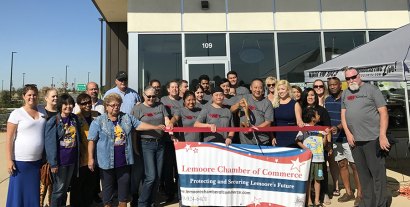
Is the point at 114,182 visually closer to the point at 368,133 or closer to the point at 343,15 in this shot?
the point at 368,133

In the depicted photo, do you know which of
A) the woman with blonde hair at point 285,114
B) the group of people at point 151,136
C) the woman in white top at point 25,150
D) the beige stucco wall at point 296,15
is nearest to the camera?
the woman in white top at point 25,150

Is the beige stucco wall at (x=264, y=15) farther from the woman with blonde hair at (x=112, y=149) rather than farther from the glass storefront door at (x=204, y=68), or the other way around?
the woman with blonde hair at (x=112, y=149)

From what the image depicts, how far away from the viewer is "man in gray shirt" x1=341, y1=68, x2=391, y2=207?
4238 millimetres

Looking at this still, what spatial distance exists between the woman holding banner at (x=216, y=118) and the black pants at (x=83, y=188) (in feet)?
6.12

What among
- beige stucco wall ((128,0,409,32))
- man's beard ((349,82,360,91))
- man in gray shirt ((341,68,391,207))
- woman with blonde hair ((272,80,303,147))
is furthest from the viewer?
beige stucco wall ((128,0,409,32))

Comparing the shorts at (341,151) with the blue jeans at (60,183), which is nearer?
the blue jeans at (60,183)

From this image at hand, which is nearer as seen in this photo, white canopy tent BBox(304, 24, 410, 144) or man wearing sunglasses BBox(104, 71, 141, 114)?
white canopy tent BBox(304, 24, 410, 144)

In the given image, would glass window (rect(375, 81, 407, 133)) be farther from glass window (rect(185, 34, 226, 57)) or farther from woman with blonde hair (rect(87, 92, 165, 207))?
woman with blonde hair (rect(87, 92, 165, 207))

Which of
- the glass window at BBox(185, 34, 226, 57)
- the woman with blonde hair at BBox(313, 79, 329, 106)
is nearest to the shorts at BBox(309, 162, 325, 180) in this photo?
the woman with blonde hair at BBox(313, 79, 329, 106)

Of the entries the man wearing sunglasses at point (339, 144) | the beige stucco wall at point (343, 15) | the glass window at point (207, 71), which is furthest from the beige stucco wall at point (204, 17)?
the man wearing sunglasses at point (339, 144)

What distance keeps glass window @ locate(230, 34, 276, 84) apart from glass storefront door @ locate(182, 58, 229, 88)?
0.34m

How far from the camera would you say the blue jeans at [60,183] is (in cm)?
408

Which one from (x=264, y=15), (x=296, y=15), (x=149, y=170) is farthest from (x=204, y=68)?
(x=149, y=170)

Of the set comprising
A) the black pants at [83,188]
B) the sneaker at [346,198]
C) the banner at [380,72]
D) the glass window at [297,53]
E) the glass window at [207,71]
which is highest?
the glass window at [297,53]
